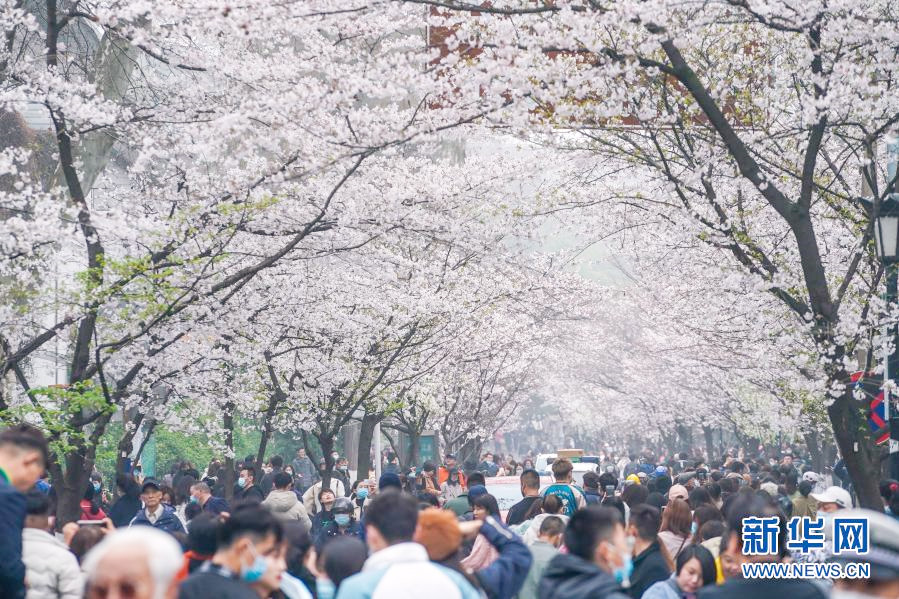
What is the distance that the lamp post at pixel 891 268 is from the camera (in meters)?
10.5

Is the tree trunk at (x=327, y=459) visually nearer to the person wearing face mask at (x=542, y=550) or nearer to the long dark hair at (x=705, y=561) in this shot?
the person wearing face mask at (x=542, y=550)

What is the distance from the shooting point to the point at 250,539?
5.19 metres

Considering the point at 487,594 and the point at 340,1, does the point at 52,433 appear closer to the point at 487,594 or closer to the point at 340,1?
the point at 340,1

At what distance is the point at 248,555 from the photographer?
5152 mm

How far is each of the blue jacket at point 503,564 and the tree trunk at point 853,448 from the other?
493 cm

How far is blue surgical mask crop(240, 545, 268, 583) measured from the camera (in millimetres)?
5150

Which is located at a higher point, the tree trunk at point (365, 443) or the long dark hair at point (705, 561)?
the tree trunk at point (365, 443)

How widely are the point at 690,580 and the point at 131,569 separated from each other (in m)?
4.17

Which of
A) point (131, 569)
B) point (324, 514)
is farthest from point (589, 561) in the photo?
point (324, 514)

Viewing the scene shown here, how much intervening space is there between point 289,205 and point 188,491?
6239mm

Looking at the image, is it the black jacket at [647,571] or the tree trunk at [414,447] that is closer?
the black jacket at [647,571]

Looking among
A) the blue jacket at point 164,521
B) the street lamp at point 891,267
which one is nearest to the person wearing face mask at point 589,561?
the street lamp at point 891,267

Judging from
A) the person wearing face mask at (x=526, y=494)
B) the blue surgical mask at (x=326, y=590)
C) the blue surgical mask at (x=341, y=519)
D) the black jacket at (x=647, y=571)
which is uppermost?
the person wearing face mask at (x=526, y=494)

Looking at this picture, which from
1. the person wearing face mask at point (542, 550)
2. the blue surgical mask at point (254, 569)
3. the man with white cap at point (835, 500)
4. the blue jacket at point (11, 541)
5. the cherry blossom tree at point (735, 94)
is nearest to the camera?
the blue surgical mask at point (254, 569)
